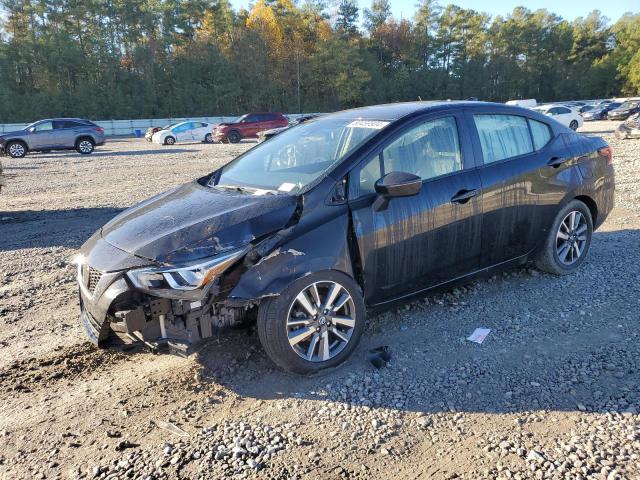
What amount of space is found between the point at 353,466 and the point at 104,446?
1374mm

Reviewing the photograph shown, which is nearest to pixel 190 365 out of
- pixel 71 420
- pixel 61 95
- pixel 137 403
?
pixel 137 403

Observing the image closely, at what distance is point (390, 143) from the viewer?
3.73 m

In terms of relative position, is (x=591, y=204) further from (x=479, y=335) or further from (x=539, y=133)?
(x=479, y=335)

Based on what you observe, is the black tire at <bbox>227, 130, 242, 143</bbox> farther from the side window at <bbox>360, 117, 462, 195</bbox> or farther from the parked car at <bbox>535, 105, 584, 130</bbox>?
the side window at <bbox>360, 117, 462, 195</bbox>

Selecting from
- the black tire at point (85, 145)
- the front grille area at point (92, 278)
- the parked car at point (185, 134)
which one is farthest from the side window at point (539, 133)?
the parked car at point (185, 134)

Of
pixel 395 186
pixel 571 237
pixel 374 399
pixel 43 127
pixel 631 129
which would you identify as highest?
pixel 43 127

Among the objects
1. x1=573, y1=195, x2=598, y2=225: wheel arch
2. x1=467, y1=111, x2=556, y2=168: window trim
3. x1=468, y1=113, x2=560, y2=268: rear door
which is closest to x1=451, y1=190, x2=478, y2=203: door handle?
x1=468, y1=113, x2=560, y2=268: rear door

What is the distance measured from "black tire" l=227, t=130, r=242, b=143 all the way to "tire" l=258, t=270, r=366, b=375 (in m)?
26.5

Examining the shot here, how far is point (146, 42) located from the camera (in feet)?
200

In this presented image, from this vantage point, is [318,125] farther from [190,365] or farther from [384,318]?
[190,365]

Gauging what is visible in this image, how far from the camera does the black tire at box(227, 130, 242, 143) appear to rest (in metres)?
28.7

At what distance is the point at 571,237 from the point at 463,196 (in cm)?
169

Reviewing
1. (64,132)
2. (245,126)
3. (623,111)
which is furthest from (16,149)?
(623,111)

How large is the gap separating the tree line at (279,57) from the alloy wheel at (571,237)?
187 feet
